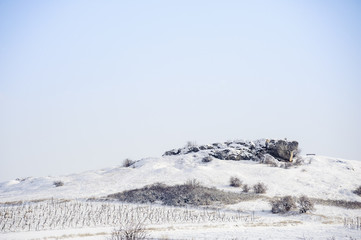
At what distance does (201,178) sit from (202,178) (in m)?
0.12

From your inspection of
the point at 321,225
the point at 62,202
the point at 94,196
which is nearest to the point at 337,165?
the point at 321,225

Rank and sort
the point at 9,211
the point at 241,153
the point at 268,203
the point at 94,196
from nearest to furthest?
the point at 9,211 → the point at 268,203 → the point at 94,196 → the point at 241,153

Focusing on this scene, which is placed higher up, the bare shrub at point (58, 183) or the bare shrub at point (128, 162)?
the bare shrub at point (128, 162)

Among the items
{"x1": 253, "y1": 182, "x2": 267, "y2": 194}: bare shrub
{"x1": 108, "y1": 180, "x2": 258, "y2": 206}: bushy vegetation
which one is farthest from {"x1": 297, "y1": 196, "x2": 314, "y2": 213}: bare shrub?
{"x1": 253, "y1": 182, "x2": 267, "y2": 194}: bare shrub

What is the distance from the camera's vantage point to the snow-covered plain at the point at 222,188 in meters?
17.5

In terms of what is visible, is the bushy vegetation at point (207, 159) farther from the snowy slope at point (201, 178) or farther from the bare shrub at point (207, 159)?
the snowy slope at point (201, 178)

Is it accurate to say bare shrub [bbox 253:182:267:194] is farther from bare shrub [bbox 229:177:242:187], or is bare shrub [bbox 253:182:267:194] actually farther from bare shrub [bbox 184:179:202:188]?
bare shrub [bbox 184:179:202:188]

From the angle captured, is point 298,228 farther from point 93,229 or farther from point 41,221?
point 41,221

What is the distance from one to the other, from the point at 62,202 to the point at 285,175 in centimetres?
2487

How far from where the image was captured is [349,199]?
30.3 metres

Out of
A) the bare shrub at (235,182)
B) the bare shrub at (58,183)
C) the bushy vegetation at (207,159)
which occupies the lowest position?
the bare shrub at (58,183)

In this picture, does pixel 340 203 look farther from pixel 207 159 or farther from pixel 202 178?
pixel 207 159

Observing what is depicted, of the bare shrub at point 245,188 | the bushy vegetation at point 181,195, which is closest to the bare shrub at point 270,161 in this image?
the bare shrub at point 245,188

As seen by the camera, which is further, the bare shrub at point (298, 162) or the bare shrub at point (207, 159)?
the bare shrub at point (298, 162)
